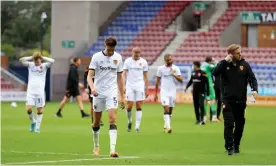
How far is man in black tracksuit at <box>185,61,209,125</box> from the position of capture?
88.8ft

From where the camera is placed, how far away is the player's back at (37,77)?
23.2 meters

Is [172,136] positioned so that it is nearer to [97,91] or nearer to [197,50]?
[97,91]

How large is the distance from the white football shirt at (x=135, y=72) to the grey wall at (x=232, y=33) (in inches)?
1080

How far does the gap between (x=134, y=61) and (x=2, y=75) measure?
2953 centimetres

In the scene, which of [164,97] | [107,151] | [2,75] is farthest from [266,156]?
[2,75]

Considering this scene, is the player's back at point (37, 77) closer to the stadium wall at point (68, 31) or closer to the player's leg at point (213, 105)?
the player's leg at point (213, 105)

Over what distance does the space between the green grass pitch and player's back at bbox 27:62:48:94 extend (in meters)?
1.25

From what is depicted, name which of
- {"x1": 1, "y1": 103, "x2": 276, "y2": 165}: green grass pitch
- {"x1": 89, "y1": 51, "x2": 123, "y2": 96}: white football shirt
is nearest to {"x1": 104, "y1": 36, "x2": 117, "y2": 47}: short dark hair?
{"x1": 89, "y1": 51, "x2": 123, "y2": 96}: white football shirt

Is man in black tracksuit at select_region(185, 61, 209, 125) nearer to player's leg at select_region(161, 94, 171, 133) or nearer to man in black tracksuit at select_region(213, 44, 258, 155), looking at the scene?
A: player's leg at select_region(161, 94, 171, 133)

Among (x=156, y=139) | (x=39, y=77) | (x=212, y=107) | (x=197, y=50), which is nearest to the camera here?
(x=156, y=139)

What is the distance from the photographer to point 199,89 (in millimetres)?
27234

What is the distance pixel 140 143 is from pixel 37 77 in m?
4.97

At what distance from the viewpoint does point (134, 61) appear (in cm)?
2392

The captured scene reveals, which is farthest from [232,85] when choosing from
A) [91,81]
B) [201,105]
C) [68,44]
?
[68,44]
